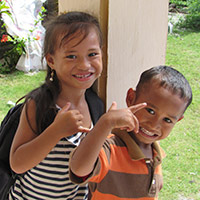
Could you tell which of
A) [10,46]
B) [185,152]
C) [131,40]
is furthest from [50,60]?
[10,46]

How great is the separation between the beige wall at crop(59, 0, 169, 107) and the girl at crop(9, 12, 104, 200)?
0.33 feet

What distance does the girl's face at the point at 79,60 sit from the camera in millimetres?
1287

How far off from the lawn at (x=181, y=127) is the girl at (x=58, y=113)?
4.87 feet

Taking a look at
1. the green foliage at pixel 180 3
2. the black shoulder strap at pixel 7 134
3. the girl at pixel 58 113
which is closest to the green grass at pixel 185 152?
the girl at pixel 58 113

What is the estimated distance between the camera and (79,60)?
4.25ft

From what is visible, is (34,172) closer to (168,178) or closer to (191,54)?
(168,178)

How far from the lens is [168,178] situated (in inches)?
110

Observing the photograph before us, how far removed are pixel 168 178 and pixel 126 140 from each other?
168 cm

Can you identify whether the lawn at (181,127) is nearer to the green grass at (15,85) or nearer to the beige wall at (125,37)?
the green grass at (15,85)

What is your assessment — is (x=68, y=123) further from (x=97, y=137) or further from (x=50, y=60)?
(x=50, y=60)

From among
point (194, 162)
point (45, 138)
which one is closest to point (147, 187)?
point (45, 138)

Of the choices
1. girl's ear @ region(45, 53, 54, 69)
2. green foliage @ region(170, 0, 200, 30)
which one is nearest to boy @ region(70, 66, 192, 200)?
girl's ear @ region(45, 53, 54, 69)

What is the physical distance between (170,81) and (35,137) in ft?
2.20

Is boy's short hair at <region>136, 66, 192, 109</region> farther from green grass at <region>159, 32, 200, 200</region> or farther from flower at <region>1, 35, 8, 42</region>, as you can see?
flower at <region>1, 35, 8, 42</region>
